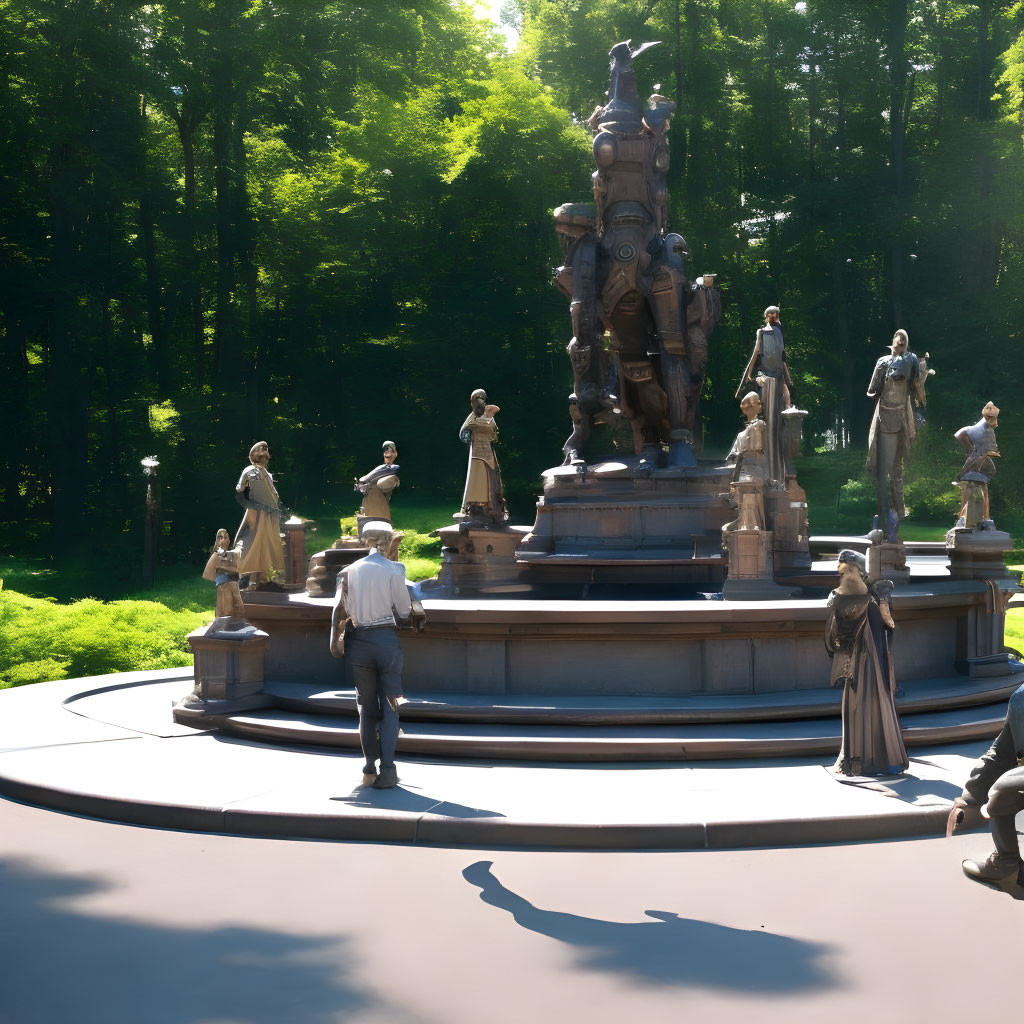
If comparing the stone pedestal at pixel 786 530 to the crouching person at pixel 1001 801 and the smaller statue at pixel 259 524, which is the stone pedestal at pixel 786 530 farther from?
the crouching person at pixel 1001 801

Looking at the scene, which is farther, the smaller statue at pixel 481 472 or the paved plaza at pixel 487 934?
the smaller statue at pixel 481 472

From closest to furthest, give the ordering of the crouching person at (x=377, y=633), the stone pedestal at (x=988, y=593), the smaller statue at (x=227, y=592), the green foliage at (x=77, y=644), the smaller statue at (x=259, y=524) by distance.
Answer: the crouching person at (x=377, y=633)
the smaller statue at (x=227, y=592)
the stone pedestal at (x=988, y=593)
the smaller statue at (x=259, y=524)
the green foliage at (x=77, y=644)

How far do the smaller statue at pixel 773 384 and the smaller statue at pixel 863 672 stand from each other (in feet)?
22.3

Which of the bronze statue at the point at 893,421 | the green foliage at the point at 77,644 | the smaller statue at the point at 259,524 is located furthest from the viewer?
the green foliage at the point at 77,644

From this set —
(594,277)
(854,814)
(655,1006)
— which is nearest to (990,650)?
(854,814)

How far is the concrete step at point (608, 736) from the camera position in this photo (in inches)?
373

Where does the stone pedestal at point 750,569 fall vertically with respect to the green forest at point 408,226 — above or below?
below

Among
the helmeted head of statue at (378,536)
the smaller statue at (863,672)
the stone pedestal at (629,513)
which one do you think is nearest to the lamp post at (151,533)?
the stone pedestal at (629,513)

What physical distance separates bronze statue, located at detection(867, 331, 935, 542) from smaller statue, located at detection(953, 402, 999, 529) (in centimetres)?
70

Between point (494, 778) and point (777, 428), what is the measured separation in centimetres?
830

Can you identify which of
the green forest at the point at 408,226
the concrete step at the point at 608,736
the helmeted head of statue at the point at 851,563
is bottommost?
the concrete step at the point at 608,736

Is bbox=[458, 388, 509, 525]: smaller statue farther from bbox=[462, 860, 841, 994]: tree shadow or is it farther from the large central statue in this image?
bbox=[462, 860, 841, 994]: tree shadow

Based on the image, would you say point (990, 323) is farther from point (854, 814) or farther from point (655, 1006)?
point (655, 1006)

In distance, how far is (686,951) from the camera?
5.50 meters
